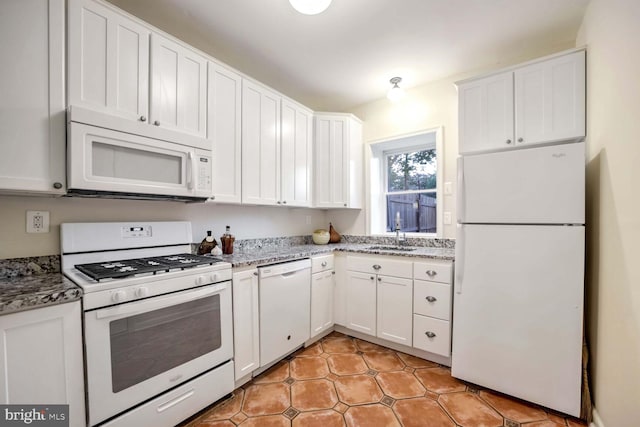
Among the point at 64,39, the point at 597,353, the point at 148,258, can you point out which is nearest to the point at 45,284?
the point at 148,258

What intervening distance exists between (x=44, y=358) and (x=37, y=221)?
0.84 m

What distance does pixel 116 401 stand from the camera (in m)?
1.26

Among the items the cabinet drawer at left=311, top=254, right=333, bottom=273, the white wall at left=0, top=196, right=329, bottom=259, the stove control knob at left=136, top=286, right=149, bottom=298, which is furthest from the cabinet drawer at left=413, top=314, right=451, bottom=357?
the stove control knob at left=136, top=286, right=149, bottom=298

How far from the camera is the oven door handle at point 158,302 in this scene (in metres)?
1.25

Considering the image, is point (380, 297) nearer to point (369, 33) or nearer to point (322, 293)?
point (322, 293)

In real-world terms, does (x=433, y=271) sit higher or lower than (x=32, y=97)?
lower

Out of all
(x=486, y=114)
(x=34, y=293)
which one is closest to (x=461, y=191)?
(x=486, y=114)

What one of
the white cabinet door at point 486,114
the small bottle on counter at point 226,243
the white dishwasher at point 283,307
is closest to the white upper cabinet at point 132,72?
the small bottle on counter at point 226,243

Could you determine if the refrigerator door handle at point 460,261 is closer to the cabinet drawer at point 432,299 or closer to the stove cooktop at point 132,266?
the cabinet drawer at point 432,299

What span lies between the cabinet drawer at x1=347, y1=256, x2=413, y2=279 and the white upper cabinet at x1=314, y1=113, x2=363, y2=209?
75 centimetres

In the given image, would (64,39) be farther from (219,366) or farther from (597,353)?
(597,353)

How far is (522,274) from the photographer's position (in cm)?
171

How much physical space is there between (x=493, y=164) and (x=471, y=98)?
59 centimetres

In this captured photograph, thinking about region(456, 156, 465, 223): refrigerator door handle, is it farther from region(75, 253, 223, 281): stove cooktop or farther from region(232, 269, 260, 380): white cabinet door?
region(75, 253, 223, 281): stove cooktop
